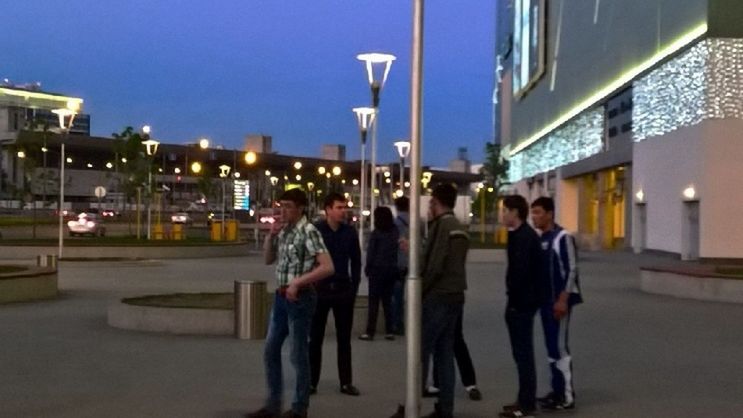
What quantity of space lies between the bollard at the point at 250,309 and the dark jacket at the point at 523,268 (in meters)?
5.68

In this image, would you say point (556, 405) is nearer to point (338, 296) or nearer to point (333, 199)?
point (338, 296)

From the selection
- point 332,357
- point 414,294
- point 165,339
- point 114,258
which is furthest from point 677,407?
point 114,258

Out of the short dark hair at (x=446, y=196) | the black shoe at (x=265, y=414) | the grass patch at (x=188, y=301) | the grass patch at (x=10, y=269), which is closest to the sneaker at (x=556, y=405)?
the short dark hair at (x=446, y=196)

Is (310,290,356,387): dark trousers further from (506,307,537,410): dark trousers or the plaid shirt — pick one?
(506,307,537,410): dark trousers

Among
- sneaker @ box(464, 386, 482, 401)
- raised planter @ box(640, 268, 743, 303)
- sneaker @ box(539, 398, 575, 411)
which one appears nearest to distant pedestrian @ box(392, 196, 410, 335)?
sneaker @ box(464, 386, 482, 401)

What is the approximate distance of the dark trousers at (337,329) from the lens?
10.7 meters

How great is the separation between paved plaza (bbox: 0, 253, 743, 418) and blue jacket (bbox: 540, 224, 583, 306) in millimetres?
1072

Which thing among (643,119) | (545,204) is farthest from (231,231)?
(545,204)

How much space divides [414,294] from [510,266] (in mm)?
1231

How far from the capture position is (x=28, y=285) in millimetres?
21422

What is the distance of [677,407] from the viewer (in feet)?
34.8

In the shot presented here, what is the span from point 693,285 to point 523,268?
15366 millimetres

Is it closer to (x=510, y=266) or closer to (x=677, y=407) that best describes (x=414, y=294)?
(x=510, y=266)

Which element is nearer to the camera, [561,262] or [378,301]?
[561,262]
